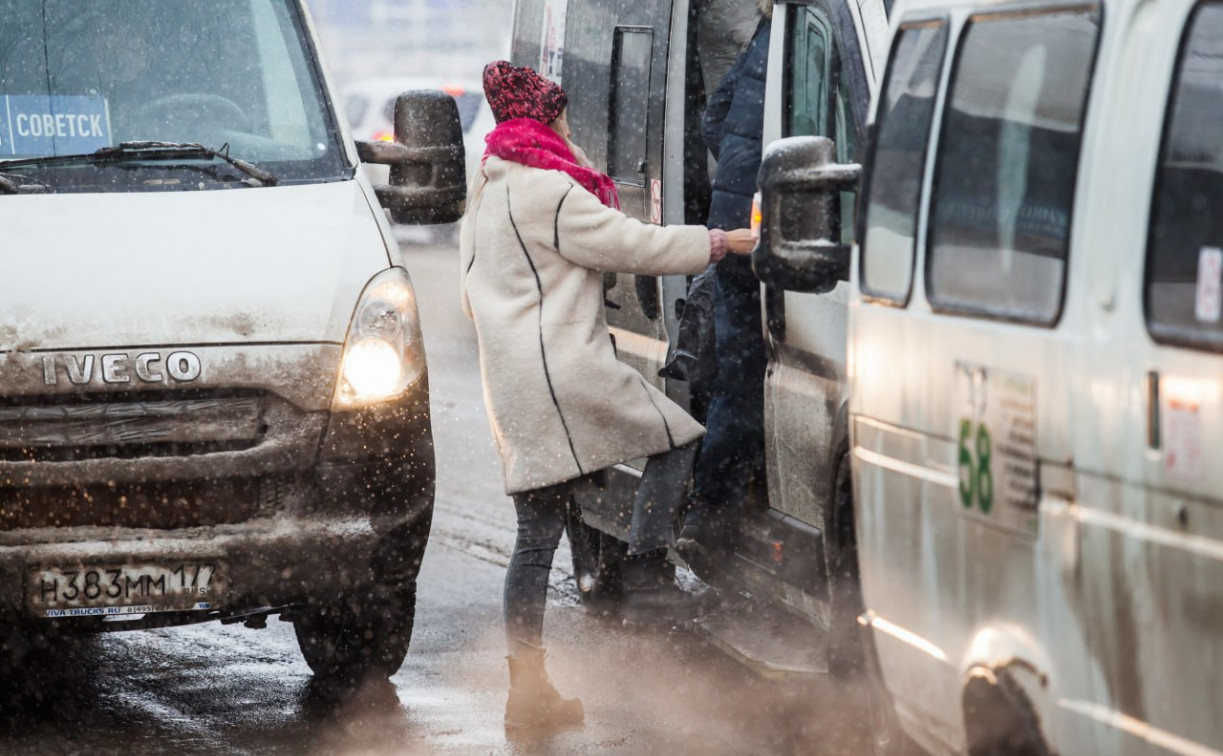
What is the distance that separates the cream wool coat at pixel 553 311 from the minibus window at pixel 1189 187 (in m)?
2.69

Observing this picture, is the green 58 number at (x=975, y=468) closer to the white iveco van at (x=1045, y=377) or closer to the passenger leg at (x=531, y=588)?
the white iveco van at (x=1045, y=377)

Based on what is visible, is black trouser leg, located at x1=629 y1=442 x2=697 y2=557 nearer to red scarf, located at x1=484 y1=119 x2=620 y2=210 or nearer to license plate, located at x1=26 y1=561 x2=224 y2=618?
red scarf, located at x1=484 y1=119 x2=620 y2=210

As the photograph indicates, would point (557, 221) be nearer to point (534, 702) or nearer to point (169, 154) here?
point (169, 154)

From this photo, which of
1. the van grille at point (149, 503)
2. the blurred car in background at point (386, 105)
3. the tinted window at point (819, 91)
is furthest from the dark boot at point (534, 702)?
the blurred car in background at point (386, 105)

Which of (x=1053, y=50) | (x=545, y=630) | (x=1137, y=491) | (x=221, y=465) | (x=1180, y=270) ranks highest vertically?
(x=1053, y=50)

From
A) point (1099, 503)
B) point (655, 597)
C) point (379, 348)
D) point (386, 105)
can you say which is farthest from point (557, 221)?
point (386, 105)

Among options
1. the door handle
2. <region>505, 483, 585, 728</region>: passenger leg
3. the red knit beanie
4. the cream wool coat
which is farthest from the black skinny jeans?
the door handle

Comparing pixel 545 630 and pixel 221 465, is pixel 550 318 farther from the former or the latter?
pixel 545 630

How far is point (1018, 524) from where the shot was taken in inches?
154

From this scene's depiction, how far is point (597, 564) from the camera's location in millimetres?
7832

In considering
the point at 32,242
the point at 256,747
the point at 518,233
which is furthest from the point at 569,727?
the point at 32,242

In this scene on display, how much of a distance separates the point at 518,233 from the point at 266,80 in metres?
1.15

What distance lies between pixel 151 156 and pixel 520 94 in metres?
1.18

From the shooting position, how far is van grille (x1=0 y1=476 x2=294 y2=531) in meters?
5.83
